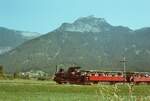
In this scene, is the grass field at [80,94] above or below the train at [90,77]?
below

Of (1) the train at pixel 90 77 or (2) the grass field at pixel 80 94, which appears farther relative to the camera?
(1) the train at pixel 90 77

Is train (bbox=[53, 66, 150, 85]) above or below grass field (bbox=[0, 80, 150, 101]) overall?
above

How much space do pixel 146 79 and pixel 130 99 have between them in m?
76.8

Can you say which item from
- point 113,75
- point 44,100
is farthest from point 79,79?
point 44,100

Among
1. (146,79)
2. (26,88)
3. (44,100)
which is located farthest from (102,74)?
(44,100)

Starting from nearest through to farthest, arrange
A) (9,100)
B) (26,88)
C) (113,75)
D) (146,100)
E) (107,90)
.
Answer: (107,90) → (146,100) → (9,100) → (26,88) → (113,75)

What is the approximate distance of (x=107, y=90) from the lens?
30.7 ft

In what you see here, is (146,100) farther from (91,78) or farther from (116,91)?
(91,78)

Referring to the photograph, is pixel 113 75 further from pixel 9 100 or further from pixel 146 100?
pixel 146 100

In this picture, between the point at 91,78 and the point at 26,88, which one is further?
the point at 91,78

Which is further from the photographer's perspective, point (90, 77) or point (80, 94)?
point (90, 77)

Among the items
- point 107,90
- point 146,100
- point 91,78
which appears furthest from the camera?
point 91,78

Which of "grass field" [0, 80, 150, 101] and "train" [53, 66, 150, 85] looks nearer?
"grass field" [0, 80, 150, 101]

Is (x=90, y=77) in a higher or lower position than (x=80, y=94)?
higher
